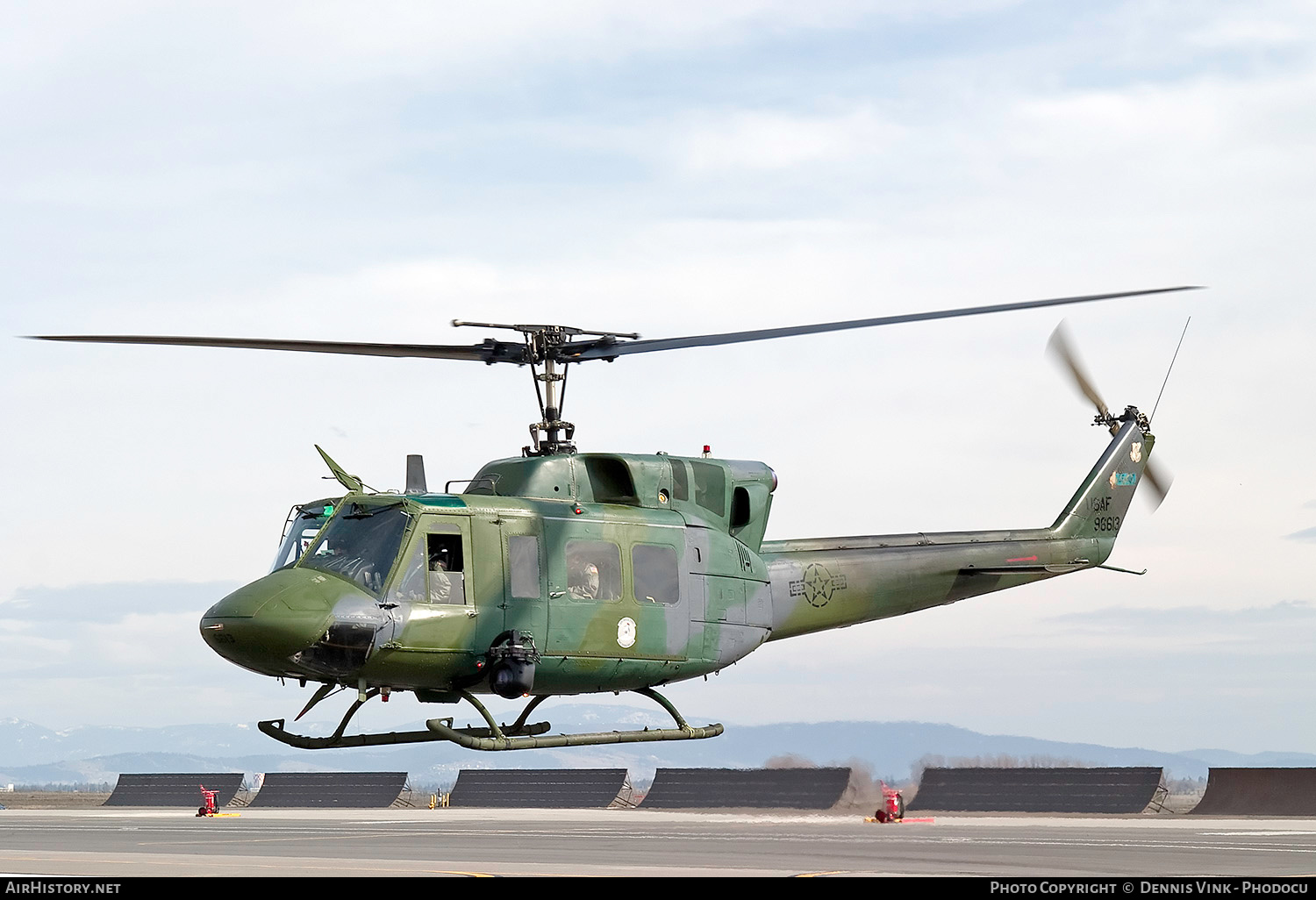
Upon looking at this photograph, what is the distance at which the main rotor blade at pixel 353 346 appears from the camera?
1748cm

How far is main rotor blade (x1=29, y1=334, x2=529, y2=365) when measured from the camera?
688 inches

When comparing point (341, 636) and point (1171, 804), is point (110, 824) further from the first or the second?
point (1171, 804)

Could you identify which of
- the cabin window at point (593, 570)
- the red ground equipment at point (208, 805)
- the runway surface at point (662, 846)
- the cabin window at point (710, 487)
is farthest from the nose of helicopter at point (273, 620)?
the red ground equipment at point (208, 805)

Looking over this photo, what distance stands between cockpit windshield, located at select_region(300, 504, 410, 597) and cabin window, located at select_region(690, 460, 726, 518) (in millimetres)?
4282

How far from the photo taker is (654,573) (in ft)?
60.0

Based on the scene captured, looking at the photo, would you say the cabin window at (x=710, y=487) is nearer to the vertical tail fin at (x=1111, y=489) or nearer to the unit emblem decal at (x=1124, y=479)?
the vertical tail fin at (x=1111, y=489)

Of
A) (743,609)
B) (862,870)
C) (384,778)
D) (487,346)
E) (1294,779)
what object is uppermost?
(487,346)

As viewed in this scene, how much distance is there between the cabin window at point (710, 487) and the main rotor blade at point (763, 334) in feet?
5.45

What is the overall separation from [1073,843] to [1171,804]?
12109 mm

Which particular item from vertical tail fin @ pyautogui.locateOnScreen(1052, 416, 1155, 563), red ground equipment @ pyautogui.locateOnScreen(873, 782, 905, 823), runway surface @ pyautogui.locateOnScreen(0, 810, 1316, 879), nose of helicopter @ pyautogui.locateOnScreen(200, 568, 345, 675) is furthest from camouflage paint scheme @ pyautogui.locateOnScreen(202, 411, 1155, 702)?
red ground equipment @ pyautogui.locateOnScreen(873, 782, 905, 823)

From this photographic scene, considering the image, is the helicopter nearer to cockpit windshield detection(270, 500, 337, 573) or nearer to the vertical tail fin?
cockpit windshield detection(270, 500, 337, 573)

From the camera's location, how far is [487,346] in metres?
19.1

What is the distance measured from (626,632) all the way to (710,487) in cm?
259
